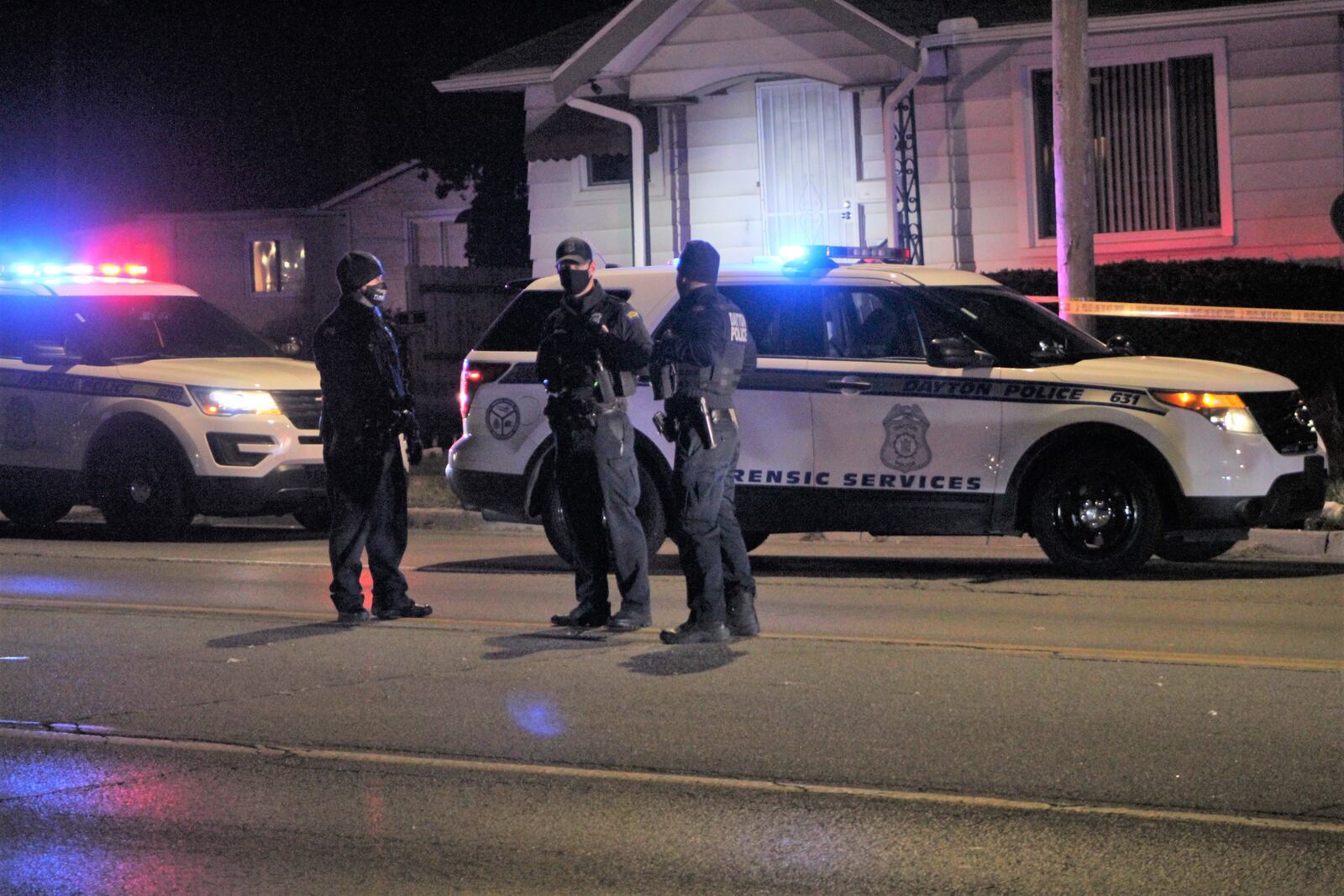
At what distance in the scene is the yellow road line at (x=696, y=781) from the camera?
5.64 meters

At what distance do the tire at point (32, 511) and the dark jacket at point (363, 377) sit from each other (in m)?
6.53

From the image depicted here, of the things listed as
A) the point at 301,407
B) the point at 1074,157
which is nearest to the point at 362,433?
the point at 301,407

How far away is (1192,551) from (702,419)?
14.1 feet

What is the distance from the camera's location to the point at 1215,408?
10578mm

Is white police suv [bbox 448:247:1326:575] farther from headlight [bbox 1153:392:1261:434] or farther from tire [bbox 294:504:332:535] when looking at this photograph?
tire [bbox 294:504:332:535]

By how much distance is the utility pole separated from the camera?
1454cm

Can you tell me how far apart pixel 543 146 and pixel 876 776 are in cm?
1645

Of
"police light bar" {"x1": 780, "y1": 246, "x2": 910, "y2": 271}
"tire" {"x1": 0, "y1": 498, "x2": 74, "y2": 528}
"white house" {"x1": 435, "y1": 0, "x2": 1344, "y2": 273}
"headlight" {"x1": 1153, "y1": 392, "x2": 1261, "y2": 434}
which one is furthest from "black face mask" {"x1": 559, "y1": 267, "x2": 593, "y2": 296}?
"white house" {"x1": 435, "y1": 0, "x2": 1344, "y2": 273}

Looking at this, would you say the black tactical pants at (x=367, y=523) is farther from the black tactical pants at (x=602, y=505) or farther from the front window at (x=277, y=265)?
the front window at (x=277, y=265)

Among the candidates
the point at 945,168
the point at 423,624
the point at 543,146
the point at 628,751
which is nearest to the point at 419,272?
the point at 543,146

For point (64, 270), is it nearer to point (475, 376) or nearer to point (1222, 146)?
point (475, 376)

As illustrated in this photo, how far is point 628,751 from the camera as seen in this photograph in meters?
6.60

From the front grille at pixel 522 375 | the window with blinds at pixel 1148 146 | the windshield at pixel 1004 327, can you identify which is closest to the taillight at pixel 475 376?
the front grille at pixel 522 375

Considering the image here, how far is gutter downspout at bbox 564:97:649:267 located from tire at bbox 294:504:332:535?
7.27 meters
